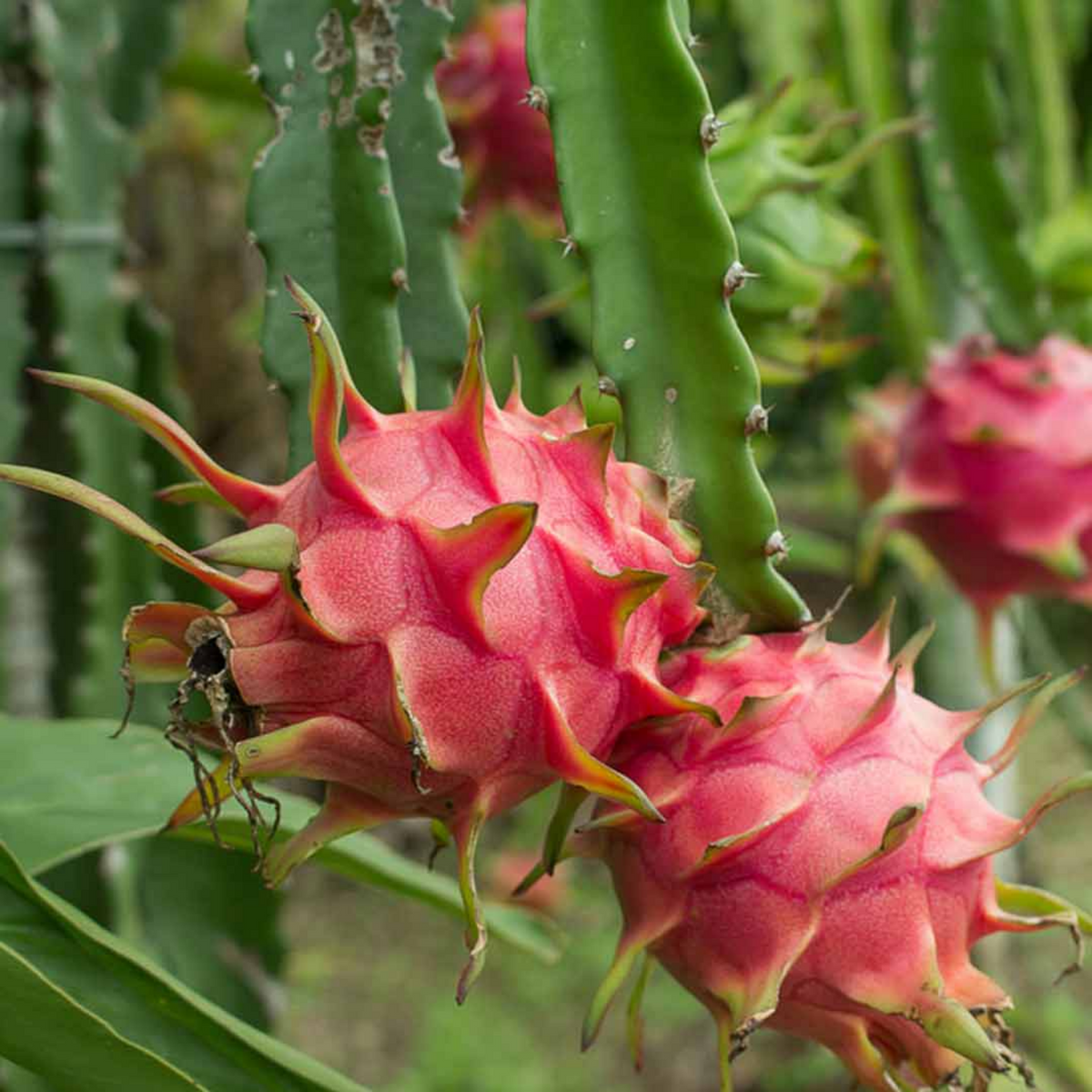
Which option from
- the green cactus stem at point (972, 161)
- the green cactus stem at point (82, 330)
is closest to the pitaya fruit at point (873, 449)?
the green cactus stem at point (972, 161)

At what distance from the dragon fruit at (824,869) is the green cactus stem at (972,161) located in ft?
2.54

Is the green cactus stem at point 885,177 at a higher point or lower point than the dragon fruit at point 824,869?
higher

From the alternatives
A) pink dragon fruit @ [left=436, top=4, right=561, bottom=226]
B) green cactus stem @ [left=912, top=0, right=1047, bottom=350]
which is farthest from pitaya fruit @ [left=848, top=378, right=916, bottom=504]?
pink dragon fruit @ [left=436, top=4, right=561, bottom=226]

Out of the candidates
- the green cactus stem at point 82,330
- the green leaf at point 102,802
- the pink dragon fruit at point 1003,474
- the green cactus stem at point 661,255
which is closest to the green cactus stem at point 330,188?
the green cactus stem at point 661,255

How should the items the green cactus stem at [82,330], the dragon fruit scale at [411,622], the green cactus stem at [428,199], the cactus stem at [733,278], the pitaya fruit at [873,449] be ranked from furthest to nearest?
the pitaya fruit at [873,449], the green cactus stem at [82,330], the green cactus stem at [428,199], the cactus stem at [733,278], the dragon fruit scale at [411,622]

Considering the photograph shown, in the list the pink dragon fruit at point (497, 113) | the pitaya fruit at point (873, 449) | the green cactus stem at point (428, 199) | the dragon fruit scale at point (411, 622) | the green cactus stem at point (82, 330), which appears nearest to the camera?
the dragon fruit scale at point (411, 622)

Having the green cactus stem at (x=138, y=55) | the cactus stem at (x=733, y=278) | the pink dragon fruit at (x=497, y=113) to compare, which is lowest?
the cactus stem at (x=733, y=278)

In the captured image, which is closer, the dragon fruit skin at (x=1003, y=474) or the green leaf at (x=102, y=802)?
the green leaf at (x=102, y=802)

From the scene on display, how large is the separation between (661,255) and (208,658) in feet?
0.94

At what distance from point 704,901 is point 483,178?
1.03 meters

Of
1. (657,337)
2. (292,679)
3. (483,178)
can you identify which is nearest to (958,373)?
(483,178)

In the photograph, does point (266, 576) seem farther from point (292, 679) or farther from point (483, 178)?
point (483, 178)

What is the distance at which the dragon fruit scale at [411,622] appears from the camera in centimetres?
57

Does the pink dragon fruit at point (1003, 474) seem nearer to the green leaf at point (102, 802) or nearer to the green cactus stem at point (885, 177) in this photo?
the green cactus stem at point (885, 177)
